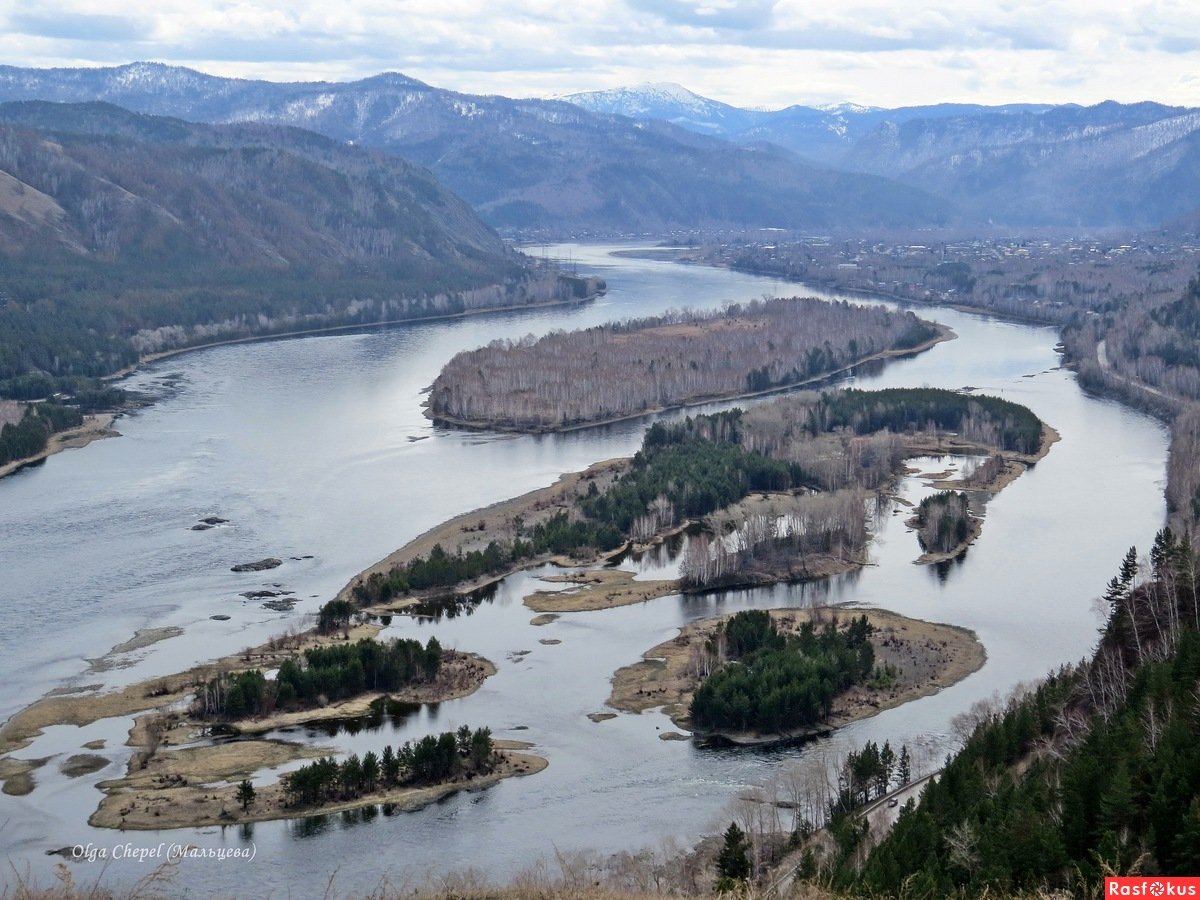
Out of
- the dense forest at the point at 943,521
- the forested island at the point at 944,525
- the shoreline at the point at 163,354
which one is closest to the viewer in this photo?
the forested island at the point at 944,525

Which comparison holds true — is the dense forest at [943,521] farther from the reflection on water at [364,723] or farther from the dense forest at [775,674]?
the reflection on water at [364,723]

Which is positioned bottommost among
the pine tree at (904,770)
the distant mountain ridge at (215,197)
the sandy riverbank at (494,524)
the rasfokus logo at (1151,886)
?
the pine tree at (904,770)

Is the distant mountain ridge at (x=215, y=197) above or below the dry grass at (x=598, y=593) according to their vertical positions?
above

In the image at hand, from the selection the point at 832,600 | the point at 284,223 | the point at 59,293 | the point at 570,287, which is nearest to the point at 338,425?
the point at 832,600

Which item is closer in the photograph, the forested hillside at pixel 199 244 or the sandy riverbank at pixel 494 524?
the sandy riverbank at pixel 494 524

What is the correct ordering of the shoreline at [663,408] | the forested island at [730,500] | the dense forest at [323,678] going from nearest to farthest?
the dense forest at [323,678] → the forested island at [730,500] → the shoreline at [663,408]

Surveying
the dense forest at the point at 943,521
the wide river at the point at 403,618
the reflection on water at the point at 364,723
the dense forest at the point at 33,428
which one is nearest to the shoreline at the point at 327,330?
the wide river at the point at 403,618

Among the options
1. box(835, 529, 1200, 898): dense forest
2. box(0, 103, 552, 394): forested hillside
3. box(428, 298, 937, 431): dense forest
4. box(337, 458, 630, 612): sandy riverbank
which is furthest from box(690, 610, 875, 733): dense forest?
box(0, 103, 552, 394): forested hillside
